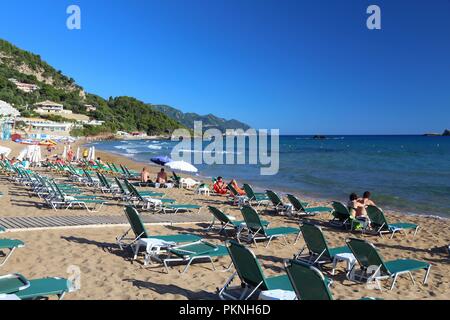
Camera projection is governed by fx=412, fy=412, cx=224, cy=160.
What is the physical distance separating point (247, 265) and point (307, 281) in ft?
2.83

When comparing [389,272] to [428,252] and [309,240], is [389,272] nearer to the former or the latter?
[309,240]

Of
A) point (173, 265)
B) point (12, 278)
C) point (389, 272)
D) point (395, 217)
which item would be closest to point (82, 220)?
point (173, 265)

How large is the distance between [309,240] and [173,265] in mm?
1971

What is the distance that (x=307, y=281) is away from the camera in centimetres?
353

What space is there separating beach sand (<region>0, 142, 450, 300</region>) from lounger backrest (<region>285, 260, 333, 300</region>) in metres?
1.26

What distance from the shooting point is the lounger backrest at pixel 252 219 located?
7.20 metres

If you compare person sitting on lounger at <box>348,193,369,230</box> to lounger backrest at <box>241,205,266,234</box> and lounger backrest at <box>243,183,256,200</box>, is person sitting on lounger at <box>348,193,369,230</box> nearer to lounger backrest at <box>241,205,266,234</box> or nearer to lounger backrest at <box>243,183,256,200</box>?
lounger backrest at <box>241,205,266,234</box>

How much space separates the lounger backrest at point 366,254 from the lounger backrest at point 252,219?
214 cm

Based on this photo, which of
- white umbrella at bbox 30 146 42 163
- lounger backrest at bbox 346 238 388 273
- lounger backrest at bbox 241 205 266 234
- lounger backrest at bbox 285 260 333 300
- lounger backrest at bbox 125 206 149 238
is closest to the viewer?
lounger backrest at bbox 285 260 333 300

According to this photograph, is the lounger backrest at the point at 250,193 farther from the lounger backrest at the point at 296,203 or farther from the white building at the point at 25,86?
the white building at the point at 25,86

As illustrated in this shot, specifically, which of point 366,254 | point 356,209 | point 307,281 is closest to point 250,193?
point 356,209

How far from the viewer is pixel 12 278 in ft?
12.9

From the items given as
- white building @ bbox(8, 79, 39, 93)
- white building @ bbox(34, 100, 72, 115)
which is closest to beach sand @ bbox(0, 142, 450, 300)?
white building @ bbox(34, 100, 72, 115)

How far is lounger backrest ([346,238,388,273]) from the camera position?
5.10m
